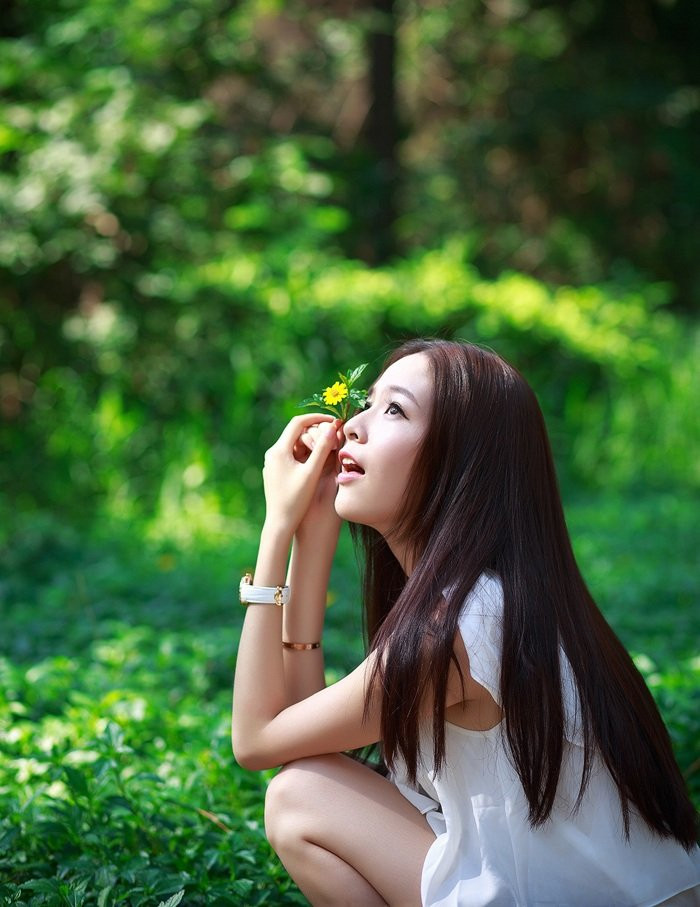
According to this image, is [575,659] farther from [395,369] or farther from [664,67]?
[664,67]

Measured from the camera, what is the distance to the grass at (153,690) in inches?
87.0

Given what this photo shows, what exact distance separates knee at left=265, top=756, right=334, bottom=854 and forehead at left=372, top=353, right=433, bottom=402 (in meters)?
0.67

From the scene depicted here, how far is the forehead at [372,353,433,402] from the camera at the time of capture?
2.02 metres

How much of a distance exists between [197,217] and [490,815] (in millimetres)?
5133

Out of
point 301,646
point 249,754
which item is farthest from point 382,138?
point 249,754

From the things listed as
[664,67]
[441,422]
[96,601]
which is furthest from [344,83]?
[441,422]

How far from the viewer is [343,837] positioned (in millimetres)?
1944

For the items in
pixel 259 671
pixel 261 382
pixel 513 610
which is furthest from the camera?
pixel 261 382

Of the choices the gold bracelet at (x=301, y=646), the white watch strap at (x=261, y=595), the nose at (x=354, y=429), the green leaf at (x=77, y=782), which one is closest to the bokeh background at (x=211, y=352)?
the green leaf at (x=77, y=782)

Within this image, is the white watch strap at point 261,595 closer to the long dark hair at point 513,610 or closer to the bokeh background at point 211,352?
the long dark hair at point 513,610

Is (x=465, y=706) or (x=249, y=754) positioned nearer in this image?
(x=465, y=706)

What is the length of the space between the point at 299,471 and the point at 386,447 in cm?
24

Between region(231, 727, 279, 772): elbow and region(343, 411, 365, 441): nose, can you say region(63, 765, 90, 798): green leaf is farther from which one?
region(343, 411, 365, 441): nose

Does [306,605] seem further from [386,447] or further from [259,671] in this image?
[386,447]
